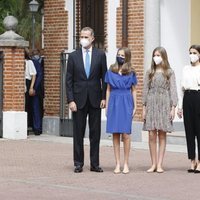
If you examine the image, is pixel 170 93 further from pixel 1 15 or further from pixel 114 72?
pixel 1 15

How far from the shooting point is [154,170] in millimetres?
14117

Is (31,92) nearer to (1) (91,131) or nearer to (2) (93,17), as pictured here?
(2) (93,17)

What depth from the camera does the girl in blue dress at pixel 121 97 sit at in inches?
547

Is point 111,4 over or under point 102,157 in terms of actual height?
over

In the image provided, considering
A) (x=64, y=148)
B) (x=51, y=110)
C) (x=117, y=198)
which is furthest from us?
(x=51, y=110)

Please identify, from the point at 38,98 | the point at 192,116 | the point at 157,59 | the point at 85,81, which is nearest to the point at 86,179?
the point at 85,81

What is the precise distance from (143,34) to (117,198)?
8531mm

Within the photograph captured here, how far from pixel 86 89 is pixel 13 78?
6.46 m

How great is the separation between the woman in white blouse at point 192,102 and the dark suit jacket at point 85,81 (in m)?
1.28

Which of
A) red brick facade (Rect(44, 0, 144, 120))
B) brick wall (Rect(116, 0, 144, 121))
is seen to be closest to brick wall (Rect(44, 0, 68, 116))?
red brick facade (Rect(44, 0, 144, 120))

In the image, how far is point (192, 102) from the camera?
1407 centimetres

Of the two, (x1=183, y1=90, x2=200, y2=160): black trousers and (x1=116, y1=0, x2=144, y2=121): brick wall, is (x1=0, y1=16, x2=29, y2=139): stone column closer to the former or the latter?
(x1=116, y1=0, x2=144, y2=121): brick wall

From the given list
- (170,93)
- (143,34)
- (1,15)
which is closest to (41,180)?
(170,93)

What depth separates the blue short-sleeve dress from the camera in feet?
45.6
